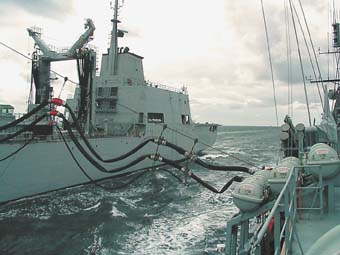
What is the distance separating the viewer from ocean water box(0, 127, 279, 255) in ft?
31.5

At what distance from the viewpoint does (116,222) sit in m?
12.0

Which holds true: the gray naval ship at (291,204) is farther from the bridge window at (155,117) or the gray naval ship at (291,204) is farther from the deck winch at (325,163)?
the bridge window at (155,117)

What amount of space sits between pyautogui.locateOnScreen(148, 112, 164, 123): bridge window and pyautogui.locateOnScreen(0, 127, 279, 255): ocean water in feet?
31.3

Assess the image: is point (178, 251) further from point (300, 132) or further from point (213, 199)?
point (213, 199)

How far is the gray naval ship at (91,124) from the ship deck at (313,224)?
191 inches

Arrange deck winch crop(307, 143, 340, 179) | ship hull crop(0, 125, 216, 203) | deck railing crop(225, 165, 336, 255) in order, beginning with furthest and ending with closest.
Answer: ship hull crop(0, 125, 216, 203), deck winch crop(307, 143, 340, 179), deck railing crop(225, 165, 336, 255)

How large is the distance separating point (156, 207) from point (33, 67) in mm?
14768

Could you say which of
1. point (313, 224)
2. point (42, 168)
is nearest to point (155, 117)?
point (42, 168)

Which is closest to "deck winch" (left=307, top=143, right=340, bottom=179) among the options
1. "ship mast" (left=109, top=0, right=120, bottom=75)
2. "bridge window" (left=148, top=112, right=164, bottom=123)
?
"bridge window" (left=148, top=112, right=164, bottom=123)

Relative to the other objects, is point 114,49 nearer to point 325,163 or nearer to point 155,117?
point 155,117

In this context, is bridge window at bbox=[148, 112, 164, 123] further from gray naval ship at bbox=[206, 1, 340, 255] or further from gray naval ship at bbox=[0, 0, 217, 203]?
gray naval ship at bbox=[206, 1, 340, 255]

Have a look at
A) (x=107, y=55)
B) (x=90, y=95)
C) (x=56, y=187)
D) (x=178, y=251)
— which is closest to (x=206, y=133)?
(x=107, y=55)

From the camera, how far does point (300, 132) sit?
8250 mm

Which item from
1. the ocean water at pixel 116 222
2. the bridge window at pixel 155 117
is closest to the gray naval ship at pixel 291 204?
the ocean water at pixel 116 222
